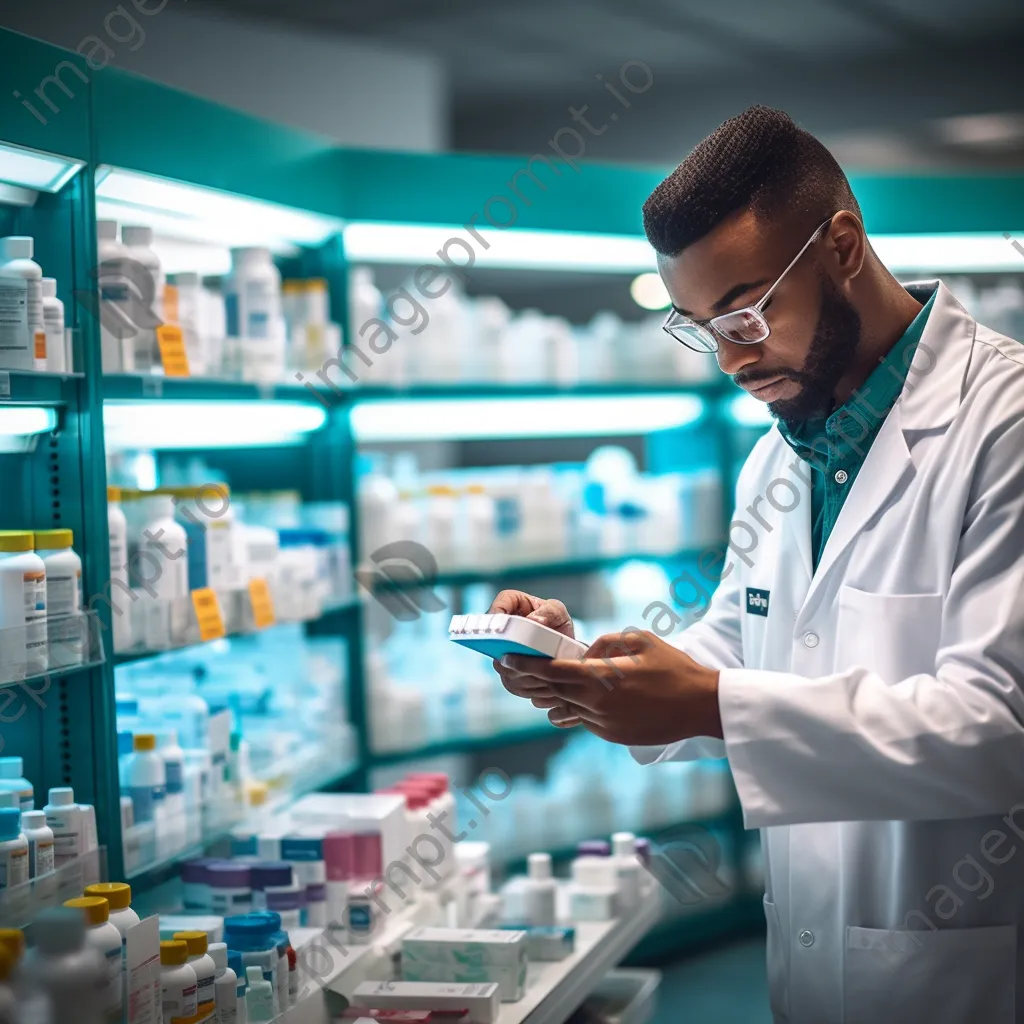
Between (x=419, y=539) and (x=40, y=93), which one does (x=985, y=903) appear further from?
(x=419, y=539)

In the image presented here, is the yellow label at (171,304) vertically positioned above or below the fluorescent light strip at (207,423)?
above

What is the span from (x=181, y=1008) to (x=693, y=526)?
3.25 metres

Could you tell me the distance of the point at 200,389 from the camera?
310 cm

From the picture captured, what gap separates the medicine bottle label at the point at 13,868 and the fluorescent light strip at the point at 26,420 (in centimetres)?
86

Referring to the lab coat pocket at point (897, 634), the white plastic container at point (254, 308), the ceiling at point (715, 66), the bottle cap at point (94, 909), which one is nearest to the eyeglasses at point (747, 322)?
the lab coat pocket at point (897, 634)

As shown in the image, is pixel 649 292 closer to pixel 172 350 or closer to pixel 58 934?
pixel 172 350

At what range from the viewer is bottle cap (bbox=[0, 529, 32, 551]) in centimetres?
227

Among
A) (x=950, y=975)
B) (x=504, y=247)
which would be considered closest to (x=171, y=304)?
(x=504, y=247)

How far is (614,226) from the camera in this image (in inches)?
179

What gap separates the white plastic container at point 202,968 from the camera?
218cm

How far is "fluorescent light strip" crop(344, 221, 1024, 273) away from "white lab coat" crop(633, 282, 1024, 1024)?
2377 millimetres

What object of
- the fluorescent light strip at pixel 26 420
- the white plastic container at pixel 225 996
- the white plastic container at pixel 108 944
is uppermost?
the fluorescent light strip at pixel 26 420

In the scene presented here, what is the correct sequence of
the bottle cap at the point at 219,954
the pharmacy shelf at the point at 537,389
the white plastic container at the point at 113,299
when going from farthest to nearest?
the pharmacy shelf at the point at 537,389 < the white plastic container at the point at 113,299 < the bottle cap at the point at 219,954

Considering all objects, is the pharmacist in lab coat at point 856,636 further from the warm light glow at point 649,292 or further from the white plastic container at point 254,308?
the warm light glow at point 649,292
